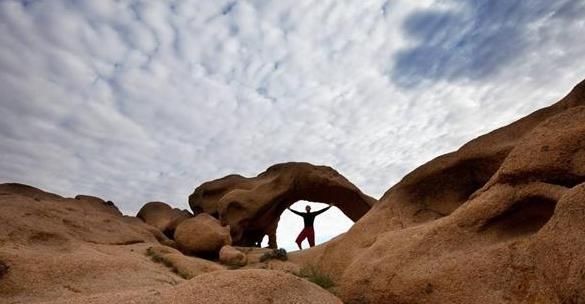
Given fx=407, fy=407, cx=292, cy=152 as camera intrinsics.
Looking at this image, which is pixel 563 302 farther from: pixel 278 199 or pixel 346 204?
pixel 346 204

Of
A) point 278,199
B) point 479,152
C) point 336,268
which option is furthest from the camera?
point 278,199

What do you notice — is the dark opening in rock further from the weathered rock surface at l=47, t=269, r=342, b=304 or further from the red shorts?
the red shorts

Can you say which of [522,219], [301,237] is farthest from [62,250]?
[301,237]

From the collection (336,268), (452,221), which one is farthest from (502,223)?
(336,268)

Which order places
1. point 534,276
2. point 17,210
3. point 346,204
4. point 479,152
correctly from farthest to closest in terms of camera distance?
1. point 346,204
2. point 17,210
3. point 479,152
4. point 534,276

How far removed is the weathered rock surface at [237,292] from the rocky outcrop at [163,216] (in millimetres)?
14482

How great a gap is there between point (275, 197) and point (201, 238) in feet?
16.4

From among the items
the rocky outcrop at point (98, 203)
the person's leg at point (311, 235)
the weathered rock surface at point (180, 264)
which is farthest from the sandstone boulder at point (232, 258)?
the person's leg at point (311, 235)

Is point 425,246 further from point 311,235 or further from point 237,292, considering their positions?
point 311,235

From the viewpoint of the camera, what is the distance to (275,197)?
18297 millimetres

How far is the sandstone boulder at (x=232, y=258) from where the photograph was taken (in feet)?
41.7

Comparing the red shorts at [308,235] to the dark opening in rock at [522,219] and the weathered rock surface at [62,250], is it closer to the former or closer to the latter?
the weathered rock surface at [62,250]

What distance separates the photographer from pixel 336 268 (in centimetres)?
902

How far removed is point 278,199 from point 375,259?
1211 cm
